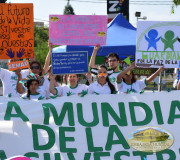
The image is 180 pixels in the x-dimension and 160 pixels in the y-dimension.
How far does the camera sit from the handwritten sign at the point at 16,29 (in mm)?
5902

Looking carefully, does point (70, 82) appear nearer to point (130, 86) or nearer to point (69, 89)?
point (69, 89)

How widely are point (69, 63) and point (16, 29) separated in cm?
120

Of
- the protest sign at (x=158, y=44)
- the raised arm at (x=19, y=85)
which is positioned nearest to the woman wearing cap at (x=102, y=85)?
the protest sign at (x=158, y=44)

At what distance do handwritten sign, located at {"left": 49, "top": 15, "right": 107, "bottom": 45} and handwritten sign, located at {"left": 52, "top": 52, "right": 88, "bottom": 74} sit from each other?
2.34 ft

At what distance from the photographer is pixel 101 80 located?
517cm

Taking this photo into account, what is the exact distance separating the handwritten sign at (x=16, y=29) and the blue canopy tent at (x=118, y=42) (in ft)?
10.7

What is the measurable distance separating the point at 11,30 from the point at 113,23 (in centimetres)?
584

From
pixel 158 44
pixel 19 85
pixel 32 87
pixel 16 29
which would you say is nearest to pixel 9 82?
pixel 19 85

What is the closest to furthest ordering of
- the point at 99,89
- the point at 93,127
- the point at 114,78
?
the point at 93,127 < the point at 99,89 < the point at 114,78

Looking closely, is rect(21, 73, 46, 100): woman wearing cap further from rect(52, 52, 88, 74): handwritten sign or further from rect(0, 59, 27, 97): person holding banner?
rect(0, 59, 27, 97): person holding banner

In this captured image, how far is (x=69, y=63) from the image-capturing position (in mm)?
5434

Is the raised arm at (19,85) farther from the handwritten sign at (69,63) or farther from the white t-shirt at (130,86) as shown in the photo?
the white t-shirt at (130,86)

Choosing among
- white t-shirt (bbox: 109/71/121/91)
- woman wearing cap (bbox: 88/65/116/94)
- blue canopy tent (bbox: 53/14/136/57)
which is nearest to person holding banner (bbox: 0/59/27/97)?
woman wearing cap (bbox: 88/65/116/94)

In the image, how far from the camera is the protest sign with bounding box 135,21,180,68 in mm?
5309
